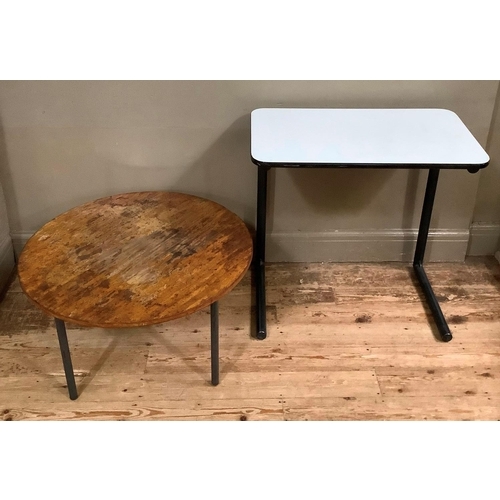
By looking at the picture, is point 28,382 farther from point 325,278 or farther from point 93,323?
point 325,278

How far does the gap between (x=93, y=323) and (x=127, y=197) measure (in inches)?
29.0

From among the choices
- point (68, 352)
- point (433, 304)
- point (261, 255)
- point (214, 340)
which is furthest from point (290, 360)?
point (68, 352)

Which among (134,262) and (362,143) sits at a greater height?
(362,143)

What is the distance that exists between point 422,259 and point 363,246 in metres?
0.25

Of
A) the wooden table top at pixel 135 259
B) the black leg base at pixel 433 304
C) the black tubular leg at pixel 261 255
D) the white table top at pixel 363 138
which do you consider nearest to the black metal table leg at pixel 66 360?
the wooden table top at pixel 135 259

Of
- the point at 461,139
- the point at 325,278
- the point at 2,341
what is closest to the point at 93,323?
the point at 2,341

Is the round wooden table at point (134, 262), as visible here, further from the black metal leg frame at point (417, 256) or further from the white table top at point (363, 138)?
the white table top at point (363, 138)

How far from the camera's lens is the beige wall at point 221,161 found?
2250mm

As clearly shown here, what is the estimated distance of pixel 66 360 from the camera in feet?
6.35

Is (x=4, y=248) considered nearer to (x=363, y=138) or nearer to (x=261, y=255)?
(x=261, y=255)

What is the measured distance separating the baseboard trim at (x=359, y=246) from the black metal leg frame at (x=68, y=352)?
745mm

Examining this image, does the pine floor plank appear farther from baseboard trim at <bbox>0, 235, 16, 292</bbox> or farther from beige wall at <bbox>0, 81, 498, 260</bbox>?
baseboard trim at <bbox>0, 235, 16, 292</bbox>

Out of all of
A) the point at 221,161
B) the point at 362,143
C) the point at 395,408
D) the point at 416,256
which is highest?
the point at 362,143

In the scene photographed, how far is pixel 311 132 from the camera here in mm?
Answer: 2061
